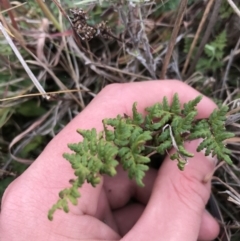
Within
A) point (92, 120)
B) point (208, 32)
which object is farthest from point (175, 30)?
point (92, 120)

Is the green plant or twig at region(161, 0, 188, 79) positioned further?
twig at region(161, 0, 188, 79)

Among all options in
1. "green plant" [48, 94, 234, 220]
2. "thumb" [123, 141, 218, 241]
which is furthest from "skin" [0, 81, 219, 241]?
"green plant" [48, 94, 234, 220]

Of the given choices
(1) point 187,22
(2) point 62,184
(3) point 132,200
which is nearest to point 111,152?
(2) point 62,184

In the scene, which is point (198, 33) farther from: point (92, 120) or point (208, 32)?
point (92, 120)

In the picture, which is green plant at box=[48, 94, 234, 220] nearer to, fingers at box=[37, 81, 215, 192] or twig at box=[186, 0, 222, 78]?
fingers at box=[37, 81, 215, 192]

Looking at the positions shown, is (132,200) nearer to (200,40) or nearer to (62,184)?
(62,184)

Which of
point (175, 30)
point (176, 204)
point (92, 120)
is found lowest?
point (176, 204)
